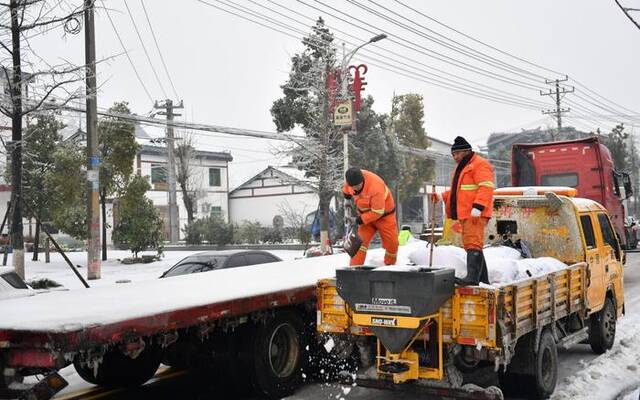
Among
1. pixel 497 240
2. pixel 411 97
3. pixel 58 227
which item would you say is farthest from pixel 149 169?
pixel 497 240

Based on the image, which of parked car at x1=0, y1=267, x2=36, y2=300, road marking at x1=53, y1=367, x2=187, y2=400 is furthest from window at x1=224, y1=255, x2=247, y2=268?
parked car at x1=0, y1=267, x2=36, y2=300

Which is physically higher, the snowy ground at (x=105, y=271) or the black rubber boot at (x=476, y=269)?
the black rubber boot at (x=476, y=269)

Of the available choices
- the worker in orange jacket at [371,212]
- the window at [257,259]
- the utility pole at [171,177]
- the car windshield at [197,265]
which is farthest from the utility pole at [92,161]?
the utility pole at [171,177]

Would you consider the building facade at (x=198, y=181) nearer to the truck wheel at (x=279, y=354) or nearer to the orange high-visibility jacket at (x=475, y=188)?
the truck wheel at (x=279, y=354)

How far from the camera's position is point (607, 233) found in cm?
856

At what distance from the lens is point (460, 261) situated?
→ 5980 mm

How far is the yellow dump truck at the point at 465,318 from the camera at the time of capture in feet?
17.2

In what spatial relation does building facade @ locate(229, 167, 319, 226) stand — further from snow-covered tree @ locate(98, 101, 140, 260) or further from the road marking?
the road marking

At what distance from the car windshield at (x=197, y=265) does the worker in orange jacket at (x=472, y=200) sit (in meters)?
4.74

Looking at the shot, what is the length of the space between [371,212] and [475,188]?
1602mm

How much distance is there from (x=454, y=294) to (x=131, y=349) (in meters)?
2.65

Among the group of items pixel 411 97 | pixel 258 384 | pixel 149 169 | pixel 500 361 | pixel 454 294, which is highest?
pixel 411 97

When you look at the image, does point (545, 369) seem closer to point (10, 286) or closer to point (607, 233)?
point (607, 233)

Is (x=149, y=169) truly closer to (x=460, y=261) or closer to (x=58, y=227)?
(x=58, y=227)
